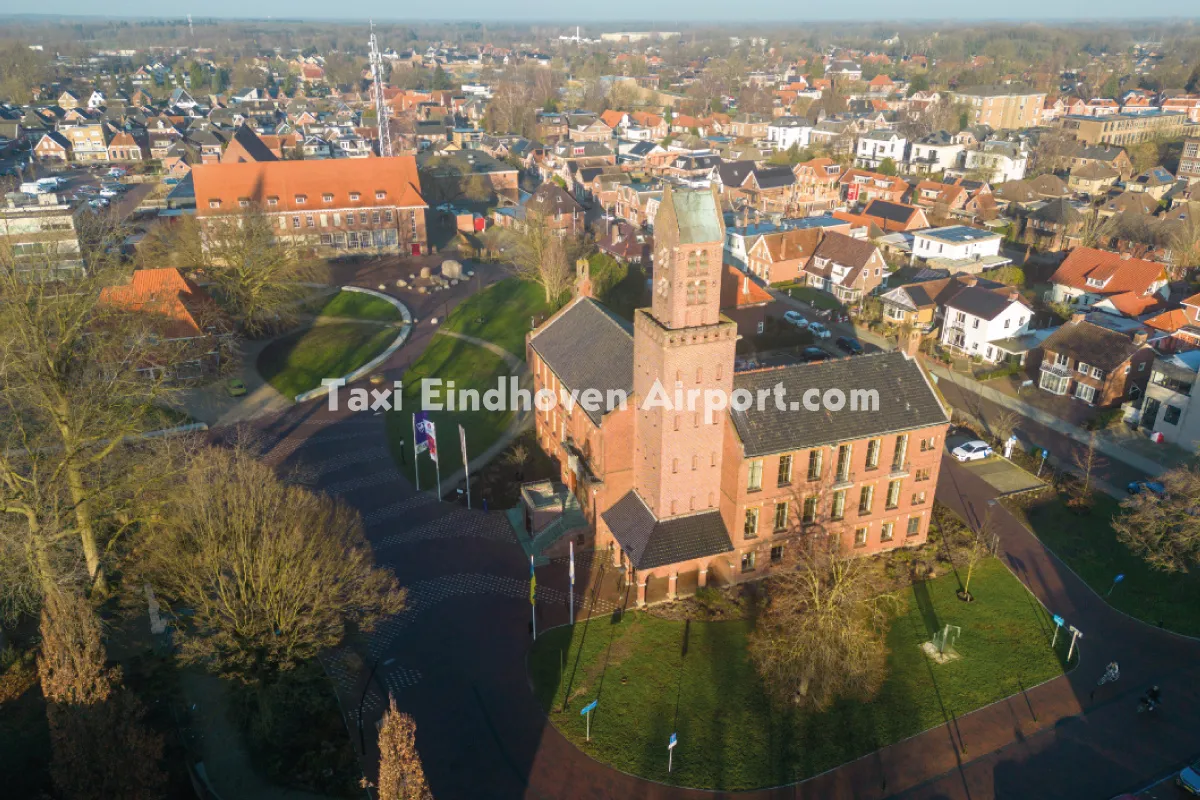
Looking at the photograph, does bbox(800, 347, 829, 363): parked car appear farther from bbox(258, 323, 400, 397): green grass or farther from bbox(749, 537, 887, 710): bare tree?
bbox(258, 323, 400, 397): green grass

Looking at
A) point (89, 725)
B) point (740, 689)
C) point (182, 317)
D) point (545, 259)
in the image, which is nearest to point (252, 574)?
point (89, 725)

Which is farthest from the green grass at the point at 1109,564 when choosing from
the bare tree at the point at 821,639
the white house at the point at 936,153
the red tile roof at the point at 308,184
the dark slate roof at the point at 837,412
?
the white house at the point at 936,153

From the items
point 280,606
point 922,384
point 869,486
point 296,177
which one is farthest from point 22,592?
point 296,177

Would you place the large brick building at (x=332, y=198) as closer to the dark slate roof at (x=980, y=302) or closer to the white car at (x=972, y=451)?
the dark slate roof at (x=980, y=302)

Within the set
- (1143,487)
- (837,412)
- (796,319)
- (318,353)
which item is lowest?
(318,353)

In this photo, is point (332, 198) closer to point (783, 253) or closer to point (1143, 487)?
point (783, 253)

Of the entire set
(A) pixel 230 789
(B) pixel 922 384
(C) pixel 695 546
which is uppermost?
(B) pixel 922 384

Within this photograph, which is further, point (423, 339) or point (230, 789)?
point (423, 339)

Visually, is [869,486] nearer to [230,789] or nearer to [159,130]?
[230,789]

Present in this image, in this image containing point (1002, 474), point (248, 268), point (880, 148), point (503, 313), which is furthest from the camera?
point (880, 148)
